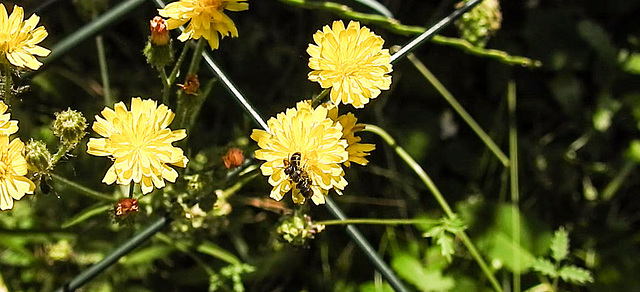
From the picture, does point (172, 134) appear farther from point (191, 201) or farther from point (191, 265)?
point (191, 265)

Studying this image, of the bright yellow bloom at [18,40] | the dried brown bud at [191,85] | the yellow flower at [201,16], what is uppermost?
the yellow flower at [201,16]

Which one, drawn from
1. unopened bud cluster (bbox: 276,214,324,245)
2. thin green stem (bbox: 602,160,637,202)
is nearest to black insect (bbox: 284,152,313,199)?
unopened bud cluster (bbox: 276,214,324,245)

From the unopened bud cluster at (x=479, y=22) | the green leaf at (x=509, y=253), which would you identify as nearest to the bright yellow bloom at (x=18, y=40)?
the unopened bud cluster at (x=479, y=22)

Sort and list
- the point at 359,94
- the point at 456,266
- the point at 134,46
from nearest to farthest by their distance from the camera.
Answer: the point at 359,94 < the point at 456,266 < the point at 134,46

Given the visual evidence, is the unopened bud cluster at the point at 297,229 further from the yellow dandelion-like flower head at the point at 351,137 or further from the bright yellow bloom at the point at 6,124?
the bright yellow bloom at the point at 6,124

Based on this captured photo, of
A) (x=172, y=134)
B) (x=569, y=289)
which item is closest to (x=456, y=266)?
(x=569, y=289)

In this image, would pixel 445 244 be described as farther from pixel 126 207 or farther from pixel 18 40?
pixel 18 40
